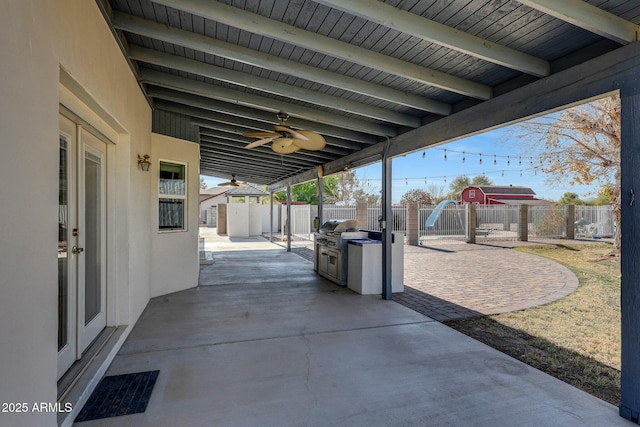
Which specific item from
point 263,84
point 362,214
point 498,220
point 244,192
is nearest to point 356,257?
point 263,84

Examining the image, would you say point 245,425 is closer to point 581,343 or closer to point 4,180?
point 4,180

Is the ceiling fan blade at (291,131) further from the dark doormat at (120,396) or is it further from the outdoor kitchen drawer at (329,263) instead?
the dark doormat at (120,396)

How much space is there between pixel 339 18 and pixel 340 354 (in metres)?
3.14

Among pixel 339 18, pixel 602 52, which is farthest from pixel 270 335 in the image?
pixel 602 52

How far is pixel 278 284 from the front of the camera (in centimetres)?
660

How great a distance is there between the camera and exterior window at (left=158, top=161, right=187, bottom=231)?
5598 mm

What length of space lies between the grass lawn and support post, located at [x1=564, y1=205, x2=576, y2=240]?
391 inches

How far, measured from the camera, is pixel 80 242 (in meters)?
2.96

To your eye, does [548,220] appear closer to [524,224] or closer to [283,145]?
[524,224]

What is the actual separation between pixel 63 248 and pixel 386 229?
175 inches

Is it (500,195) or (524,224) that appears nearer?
(524,224)

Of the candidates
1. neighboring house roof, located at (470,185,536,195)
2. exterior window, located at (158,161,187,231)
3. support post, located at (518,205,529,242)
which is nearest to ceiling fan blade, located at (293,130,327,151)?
exterior window, located at (158,161,187,231)

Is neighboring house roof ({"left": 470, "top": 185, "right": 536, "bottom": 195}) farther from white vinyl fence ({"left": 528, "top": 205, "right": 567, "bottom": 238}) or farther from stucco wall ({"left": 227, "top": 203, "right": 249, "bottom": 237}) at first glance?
stucco wall ({"left": 227, "top": 203, "right": 249, "bottom": 237})

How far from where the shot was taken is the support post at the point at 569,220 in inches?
583
